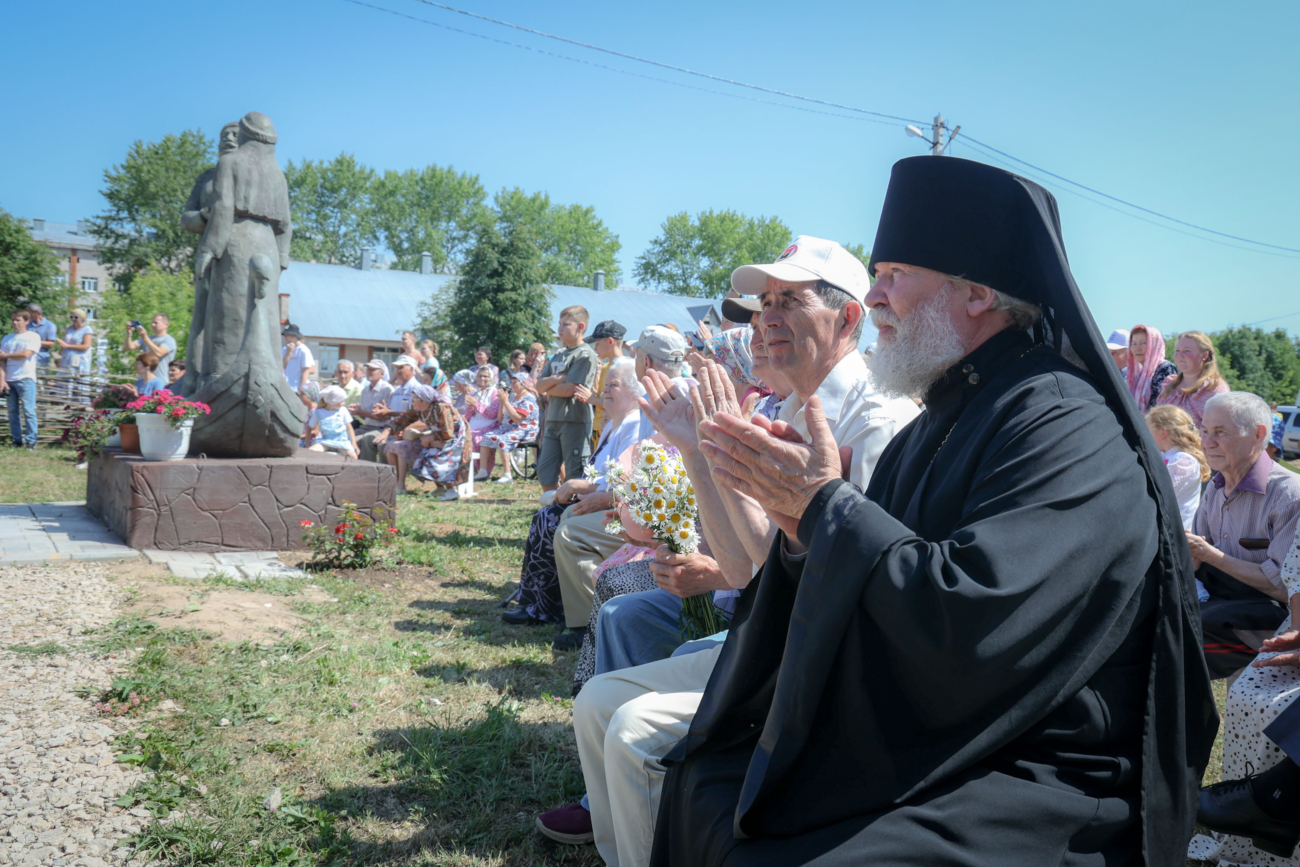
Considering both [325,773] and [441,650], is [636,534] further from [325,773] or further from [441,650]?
[441,650]

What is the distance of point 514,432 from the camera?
1290 cm

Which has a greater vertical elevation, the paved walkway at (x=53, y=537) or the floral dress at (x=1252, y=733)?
the floral dress at (x=1252, y=733)

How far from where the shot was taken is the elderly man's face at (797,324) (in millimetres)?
2871

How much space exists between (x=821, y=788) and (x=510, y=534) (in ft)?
23.5

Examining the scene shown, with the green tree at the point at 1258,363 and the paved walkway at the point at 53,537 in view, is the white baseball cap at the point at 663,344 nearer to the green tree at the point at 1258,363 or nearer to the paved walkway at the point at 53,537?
the paved walkway at the point at 53,537

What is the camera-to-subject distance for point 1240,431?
3705 millimetres

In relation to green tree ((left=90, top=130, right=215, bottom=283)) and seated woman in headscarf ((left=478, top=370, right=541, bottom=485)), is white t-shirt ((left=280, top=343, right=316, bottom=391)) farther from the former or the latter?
green tree ((left=90, top=130, right=215, bottom=283))

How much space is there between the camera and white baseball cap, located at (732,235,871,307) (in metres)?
2.83

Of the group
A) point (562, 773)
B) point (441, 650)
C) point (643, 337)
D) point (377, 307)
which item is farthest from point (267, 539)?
point (377, 307)

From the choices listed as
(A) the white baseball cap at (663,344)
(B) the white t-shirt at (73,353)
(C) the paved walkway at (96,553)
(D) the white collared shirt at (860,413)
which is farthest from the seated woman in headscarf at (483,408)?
(D) the white collared shirt at (860,413)

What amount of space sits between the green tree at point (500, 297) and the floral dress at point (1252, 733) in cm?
2907

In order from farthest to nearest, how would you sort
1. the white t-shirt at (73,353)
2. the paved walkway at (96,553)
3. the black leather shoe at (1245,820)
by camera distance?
the white t-shirt at (73,353)
the paved walkway at (96,553)
the black leather shoe at (1245,820)

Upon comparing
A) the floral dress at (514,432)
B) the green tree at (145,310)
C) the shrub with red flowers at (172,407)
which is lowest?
the floral dress at (514,432)

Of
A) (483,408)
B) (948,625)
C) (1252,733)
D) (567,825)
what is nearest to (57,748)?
(567,825)
